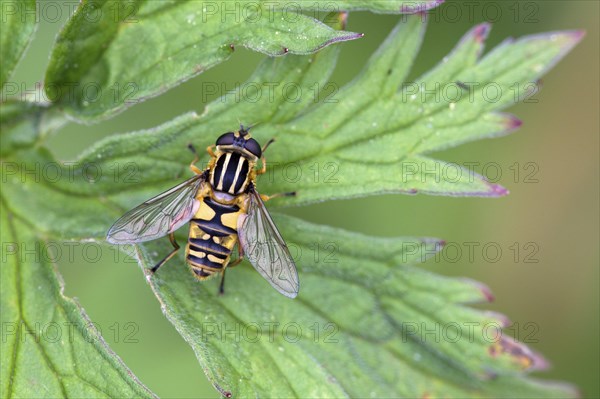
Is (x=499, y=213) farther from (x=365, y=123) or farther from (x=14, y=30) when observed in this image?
(x=14, y=30)

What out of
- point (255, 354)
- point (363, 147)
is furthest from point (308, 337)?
point (363, 147)

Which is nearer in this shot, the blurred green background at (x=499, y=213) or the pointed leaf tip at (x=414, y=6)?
the pointed leaf tip at (x=414, y=6)

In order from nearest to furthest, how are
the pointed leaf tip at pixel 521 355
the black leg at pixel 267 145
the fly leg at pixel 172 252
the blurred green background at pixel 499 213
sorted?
the fly leg at pixel 172 252 < the black leg at pixel 267 145 < the pointed leaf tip at pixel 521 355 < the blurred green background at pixel 499 213

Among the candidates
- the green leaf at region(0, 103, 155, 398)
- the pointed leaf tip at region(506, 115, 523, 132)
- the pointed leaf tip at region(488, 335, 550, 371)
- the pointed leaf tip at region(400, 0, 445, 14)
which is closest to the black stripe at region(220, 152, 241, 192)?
the green leaf at region(0, 103, 155, 398)

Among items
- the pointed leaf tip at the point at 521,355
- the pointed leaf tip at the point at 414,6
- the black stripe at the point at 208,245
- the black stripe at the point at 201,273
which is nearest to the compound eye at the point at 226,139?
the black stripe at the point at 208,245

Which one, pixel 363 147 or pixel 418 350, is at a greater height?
pixel 363 147

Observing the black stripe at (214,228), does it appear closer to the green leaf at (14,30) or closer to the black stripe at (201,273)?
the black stripe at (201,273)

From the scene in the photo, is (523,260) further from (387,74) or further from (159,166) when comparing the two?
(159,166)
